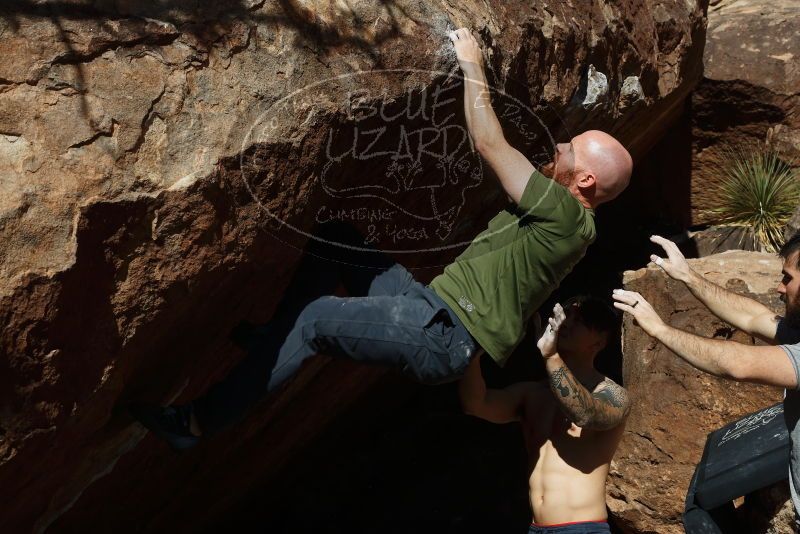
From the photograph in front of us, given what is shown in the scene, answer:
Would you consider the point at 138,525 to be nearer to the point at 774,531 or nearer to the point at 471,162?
the point at 471,162

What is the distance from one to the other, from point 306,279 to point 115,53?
3.61ft

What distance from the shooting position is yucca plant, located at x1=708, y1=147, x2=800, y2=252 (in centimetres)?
784

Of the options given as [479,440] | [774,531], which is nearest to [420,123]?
[774,531]

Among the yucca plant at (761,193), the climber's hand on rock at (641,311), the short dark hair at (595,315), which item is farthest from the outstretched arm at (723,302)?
the yucca plant at (761,193)

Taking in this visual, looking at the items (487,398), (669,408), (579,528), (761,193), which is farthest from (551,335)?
(761,193)

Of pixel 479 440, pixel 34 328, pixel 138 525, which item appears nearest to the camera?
pixel 34 328

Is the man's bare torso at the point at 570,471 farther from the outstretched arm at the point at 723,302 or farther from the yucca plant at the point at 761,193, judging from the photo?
the yucca plant at the point at 761,193

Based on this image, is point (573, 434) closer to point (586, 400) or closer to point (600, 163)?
point (586, 400)

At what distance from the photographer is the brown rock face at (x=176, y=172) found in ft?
10.4

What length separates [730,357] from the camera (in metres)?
3.54

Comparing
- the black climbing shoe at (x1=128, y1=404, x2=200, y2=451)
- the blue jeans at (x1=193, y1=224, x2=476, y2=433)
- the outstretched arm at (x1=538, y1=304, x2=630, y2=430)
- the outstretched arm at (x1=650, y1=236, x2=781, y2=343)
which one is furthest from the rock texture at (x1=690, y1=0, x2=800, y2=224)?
the black climbing shoe at (x1=128, y1=404, x2=200, y2=451)

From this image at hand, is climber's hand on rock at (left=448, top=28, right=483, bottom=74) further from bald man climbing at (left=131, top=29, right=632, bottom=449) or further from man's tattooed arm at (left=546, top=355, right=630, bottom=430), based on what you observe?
man's tattooed arm at (left=546, top=355, right=630, bottom=430)

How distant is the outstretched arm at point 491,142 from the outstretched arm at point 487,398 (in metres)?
0.92

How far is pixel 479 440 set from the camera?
7.96m
